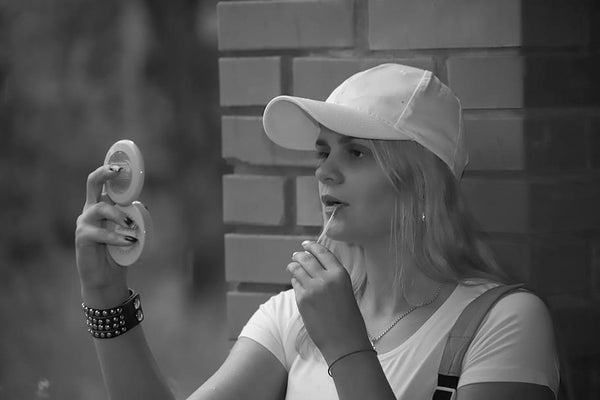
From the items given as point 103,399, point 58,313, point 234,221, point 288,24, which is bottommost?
point 103,399

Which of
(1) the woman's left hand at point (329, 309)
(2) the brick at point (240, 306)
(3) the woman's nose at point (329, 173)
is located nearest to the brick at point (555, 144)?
(3) the woman's nose at point (329, 173)

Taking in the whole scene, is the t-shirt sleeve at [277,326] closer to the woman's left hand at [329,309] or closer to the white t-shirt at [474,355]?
the white t-shirt at [474,355]

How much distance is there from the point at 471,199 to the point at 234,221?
0.57m

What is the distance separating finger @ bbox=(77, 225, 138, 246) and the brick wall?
1.63 feet

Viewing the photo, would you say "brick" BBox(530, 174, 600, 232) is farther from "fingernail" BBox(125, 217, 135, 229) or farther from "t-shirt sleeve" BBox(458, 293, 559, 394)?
"fingernail" BBox(125, 217, 135, 229)

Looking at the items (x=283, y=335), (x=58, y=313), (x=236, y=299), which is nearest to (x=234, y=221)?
(x=236, y=299)

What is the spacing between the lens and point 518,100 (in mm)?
2297

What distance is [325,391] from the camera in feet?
7.15

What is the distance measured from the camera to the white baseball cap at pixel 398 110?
7.06ft

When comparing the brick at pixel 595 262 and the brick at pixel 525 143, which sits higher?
the brick at pixel 525 143

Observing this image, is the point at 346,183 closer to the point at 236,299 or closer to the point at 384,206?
the point at 384,206

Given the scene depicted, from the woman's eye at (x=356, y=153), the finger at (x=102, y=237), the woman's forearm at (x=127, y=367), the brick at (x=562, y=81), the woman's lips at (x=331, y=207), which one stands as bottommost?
the woman's forearm at (x=127, y=367)

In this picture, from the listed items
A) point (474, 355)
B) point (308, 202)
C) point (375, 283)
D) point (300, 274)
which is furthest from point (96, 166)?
point (474, 355)

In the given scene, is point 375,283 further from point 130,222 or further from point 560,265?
point 130,222
